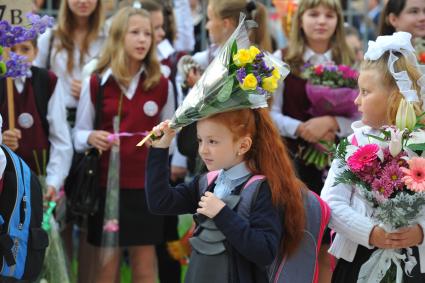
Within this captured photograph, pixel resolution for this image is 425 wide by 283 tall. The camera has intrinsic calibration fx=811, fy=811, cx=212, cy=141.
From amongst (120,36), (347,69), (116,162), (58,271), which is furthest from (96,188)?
(347,69)

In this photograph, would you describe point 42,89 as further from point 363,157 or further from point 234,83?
point 363,157

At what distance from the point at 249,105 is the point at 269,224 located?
507 millimetres

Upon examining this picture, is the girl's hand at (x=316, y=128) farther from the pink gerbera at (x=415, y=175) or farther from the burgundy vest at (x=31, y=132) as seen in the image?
the pink gerbera at (x=415, y=175)

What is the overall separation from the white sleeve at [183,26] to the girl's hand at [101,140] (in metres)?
2.08

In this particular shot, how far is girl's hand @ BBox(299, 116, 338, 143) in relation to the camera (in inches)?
216

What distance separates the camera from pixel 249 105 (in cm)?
343

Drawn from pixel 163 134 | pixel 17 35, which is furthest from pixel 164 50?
pixel 163 134

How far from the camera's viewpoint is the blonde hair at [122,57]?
5477mm

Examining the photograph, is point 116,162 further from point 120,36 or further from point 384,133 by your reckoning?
point 384,133

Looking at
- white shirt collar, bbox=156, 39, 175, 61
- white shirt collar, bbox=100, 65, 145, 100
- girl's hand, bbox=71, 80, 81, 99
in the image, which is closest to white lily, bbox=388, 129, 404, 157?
white shirt collar, bbox=100, 65, 145, 100

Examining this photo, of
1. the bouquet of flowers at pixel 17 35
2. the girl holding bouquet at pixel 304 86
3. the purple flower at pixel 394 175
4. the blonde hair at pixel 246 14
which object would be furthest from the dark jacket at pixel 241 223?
the blonde hair at pixel 246 14

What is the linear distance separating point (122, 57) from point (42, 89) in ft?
1.97

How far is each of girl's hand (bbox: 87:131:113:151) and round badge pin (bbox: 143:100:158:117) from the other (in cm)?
30

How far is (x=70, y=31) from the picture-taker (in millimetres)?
6055
